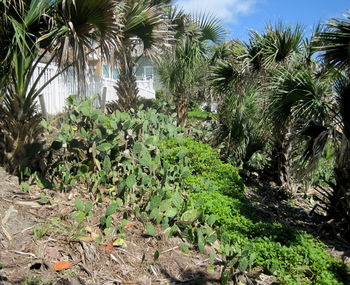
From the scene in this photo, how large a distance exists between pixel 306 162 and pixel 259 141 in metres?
3.50

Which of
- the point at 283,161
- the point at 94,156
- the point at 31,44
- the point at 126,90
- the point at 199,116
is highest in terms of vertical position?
the point at 31,44

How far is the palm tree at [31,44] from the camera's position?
461cm

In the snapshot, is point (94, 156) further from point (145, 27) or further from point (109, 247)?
point (145, 27)

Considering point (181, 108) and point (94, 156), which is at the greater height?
point (181, 108)

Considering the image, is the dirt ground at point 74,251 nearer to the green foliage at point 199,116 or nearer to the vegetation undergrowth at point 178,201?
the vegetation undergrowth at point 178,201

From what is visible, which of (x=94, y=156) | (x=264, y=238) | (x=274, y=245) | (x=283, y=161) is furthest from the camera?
(x=283, y=161)

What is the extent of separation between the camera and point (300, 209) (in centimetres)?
859

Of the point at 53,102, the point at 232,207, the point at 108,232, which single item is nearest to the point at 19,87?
the point at 108,232

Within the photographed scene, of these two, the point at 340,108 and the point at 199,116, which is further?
the point at 199,116

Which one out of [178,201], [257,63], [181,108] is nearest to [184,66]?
[181,108]

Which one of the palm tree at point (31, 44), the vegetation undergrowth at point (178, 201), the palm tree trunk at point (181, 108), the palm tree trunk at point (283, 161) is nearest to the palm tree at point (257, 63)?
the palm tree trunk at point (283, 161)

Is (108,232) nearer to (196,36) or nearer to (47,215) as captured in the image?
(47,215)

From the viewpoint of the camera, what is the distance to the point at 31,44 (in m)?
4.94

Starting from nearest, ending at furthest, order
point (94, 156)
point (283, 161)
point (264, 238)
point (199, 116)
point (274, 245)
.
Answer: point (274, 245) < point (264, 238) < point (94, 156) < point (283, 161) < point (199, 116)
